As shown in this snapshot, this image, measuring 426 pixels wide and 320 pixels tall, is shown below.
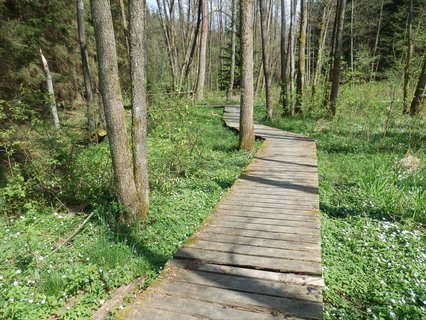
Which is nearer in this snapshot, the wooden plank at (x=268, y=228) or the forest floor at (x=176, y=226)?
the forest floor at (x=176, y=226)

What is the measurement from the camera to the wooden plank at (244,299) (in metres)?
2.61

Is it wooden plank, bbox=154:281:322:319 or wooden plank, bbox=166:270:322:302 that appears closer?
wooden plank, bbox=154:281:322:319

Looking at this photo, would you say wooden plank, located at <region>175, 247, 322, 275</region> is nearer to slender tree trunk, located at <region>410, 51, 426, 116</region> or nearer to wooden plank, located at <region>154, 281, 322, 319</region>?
wooden plank, located at <region>154, 281, 322, 319</region>

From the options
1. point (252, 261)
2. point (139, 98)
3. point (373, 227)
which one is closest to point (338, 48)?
point (373, 227)

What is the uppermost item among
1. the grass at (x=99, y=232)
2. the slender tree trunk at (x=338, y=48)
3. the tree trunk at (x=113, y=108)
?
the slender tree trunk at (x=338, y=48)

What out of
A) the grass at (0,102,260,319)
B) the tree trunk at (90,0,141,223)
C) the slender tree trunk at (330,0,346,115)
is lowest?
the grass at (0,102,260,319)

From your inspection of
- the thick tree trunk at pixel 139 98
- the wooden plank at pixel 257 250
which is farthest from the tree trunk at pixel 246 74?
the wooden plank at pixel 257 250

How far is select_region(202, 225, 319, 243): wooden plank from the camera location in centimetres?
379

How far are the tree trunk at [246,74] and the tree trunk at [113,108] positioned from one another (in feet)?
14.6

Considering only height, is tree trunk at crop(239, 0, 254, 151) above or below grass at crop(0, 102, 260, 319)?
above

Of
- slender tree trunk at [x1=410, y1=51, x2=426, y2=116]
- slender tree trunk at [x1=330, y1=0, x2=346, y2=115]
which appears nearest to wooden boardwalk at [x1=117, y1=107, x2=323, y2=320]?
slender tree trunk at [x1=330, y1=0, x2=346, y2=115]

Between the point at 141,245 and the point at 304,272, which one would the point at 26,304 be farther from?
the point at 304,272

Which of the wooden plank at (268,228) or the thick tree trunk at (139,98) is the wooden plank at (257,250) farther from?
the thick tree trunk at (139,98)

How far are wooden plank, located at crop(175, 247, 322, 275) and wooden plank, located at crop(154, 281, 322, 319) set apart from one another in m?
0.46
